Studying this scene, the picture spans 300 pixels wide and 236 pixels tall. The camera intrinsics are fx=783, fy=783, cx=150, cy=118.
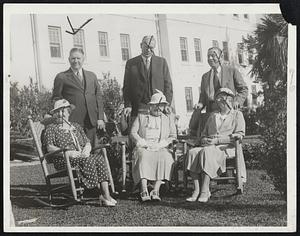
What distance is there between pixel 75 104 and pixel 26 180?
1.10 m

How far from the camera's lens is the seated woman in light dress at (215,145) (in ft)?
31.0

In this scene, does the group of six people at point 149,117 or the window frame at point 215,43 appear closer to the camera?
the group of six people at point 149,117

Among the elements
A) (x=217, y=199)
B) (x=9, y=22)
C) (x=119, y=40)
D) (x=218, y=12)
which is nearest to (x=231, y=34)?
(x=218, y=12)

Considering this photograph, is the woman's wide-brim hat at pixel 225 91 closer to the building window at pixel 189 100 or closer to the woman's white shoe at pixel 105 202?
the building window at pixel 189 100

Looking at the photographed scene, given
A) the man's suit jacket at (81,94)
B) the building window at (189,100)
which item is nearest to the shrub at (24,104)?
the man's suit jacket at (81,94)

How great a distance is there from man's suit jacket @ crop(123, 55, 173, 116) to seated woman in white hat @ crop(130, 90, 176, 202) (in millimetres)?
97

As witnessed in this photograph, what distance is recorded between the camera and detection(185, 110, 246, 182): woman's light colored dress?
9.44 metres

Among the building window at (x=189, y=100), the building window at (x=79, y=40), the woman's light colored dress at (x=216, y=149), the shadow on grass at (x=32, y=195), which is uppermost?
the building window at (x=79, y=40)

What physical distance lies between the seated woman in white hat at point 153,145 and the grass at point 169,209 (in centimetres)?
23

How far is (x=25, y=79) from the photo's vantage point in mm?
9445

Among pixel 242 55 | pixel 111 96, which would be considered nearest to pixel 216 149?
pixel 242 55

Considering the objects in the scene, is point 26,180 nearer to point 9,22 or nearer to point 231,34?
point 9,22

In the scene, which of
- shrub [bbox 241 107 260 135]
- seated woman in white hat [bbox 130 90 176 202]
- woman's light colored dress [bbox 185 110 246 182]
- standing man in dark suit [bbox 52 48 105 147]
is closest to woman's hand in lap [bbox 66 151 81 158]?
standing man in dark suit [bbox 52 48 105 147]

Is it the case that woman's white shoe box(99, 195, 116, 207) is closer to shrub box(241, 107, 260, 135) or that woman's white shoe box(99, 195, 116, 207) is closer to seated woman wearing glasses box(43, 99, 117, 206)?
seated woman wearing glasses box(43, 99, 117, 206)
